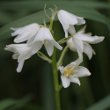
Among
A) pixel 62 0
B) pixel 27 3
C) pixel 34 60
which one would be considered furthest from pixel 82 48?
pixel 34 60

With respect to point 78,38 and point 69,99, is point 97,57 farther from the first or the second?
point 78,38

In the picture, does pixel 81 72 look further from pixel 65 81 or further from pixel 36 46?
pixel 36 46

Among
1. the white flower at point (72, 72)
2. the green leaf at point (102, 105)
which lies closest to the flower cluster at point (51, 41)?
the white flower at point (72, 72)

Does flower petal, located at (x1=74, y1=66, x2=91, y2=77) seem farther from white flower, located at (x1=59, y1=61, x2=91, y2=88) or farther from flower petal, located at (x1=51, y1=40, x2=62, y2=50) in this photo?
flower petal, located at (x1=51, y1=40, x2=62, y2=50)

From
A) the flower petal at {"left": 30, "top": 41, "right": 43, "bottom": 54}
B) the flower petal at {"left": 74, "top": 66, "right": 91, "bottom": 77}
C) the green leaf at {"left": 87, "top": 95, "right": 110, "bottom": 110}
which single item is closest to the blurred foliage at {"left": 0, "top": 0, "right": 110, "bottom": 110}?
the green leaf at {"left": 87, "top": 95, "right": 110, "bottom": 110}

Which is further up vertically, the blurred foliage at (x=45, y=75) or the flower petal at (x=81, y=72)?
the flower petal at (x=81, y=72)

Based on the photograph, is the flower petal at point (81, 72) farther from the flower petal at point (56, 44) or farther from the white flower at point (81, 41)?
the flower petal at point (56, 44)

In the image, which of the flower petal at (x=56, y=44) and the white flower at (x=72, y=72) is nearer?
the flower petal at (x=56, y=44)

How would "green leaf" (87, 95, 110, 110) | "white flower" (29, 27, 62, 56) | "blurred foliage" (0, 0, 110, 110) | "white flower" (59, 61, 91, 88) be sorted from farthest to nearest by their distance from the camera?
"blurred foliage" (0, 0, 110, 110) → "green leaf" (87, 95, 110, 110) → "white flower" (59, 61, 91, 88) → "white flower" (29, 27, 62, 56)

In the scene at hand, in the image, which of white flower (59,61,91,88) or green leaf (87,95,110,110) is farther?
green leaf (87,95,110,110)
